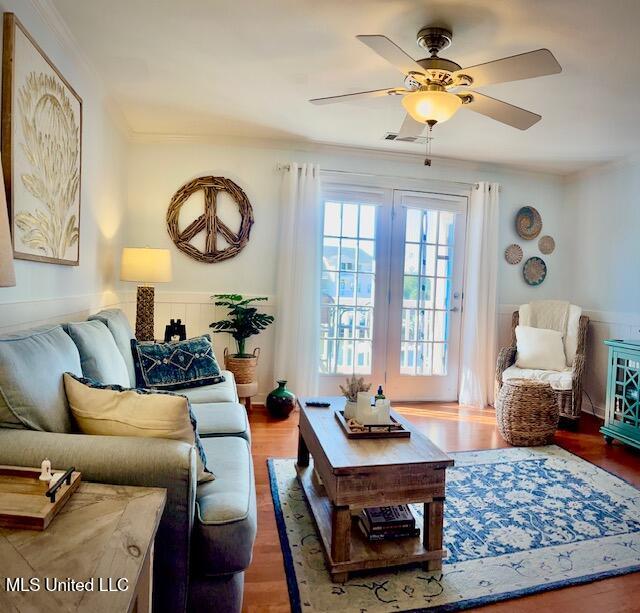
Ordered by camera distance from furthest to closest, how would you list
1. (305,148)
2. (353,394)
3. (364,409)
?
(305,148) → (353,394) → (364,409)

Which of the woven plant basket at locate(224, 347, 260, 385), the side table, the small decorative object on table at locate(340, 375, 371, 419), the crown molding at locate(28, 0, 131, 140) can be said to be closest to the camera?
the side table

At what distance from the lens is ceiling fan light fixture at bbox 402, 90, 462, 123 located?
1.88 meters

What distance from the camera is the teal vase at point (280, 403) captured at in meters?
3.52

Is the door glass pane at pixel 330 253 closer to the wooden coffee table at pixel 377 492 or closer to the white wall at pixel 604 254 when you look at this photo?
the wooden coffee table at pixel 377 492

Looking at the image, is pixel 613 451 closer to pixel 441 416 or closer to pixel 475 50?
pixel 441 416

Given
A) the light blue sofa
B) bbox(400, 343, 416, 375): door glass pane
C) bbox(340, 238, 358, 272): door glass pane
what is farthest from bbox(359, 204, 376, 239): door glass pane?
the light blue sofa

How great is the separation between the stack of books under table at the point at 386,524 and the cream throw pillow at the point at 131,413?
0.79m

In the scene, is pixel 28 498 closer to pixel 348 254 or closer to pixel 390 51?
pixel 390 51

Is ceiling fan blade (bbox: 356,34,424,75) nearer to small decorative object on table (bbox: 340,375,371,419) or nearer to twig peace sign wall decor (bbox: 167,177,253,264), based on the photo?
small decorative object on table (bbox: 340,375,371,419)

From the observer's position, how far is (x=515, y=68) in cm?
178

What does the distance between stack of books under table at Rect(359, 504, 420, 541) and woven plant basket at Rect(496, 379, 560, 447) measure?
1662 millimetres

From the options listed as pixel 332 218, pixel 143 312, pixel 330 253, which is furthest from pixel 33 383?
pixel 332 218

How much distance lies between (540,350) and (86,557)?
12.7ft

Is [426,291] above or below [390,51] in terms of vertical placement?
below
